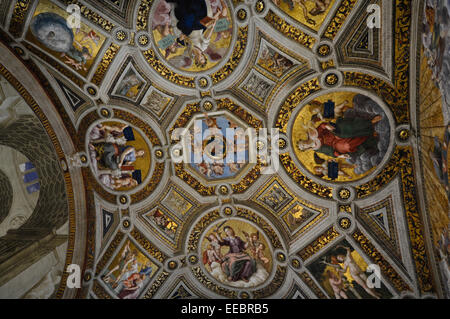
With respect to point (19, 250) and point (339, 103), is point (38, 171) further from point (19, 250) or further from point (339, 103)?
point (339, 103)

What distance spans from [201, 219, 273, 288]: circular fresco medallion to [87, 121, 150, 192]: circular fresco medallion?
336 cm

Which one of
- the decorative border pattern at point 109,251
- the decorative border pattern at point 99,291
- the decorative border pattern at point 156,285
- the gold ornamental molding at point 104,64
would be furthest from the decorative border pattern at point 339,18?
the decorative border pattern at point 99,291

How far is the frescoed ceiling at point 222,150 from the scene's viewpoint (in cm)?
1023

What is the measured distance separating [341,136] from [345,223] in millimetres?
2753

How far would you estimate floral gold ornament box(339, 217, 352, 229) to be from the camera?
11.8 m

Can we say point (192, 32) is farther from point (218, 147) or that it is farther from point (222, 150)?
point (222, 150)

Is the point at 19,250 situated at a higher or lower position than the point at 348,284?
lower

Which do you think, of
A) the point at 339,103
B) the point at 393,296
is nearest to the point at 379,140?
the point at 339,103

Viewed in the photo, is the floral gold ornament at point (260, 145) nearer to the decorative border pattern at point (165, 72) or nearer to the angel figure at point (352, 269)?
the decorative border pattern at point (165, 72)

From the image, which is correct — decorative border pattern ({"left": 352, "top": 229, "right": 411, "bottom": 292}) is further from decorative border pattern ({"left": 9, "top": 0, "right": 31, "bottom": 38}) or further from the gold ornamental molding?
decorative border pattern ({"left": 9, "top": 0, "right": 31, "bottom": 38})

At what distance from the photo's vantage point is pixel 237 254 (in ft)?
44.3
